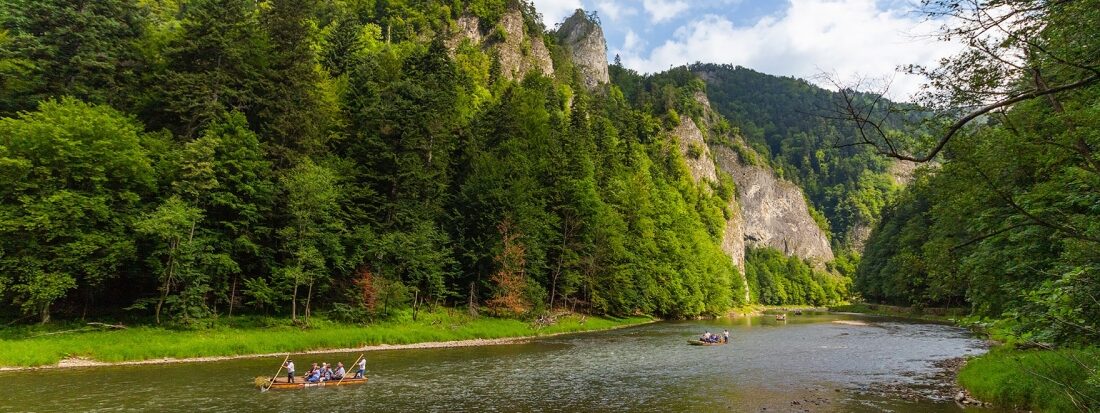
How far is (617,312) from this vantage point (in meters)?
80.0

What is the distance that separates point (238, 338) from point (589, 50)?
168 m

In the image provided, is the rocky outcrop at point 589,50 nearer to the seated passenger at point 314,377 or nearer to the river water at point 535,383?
the river water at point 535,383

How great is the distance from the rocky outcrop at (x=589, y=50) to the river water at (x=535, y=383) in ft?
495

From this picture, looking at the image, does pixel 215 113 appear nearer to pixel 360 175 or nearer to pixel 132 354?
pixel 360 175

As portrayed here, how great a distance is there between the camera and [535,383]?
29422 millimetres

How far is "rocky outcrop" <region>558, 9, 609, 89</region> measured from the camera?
18612 centimetres

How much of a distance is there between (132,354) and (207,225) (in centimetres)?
1256

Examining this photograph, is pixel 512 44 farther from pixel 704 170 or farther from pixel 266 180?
pixel 266 180

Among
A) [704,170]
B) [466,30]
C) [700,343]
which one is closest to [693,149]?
[704,170]

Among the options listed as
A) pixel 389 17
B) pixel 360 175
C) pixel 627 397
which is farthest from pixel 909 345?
pixel 389 17

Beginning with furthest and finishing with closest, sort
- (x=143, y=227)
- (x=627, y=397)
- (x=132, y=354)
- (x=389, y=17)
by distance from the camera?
(x=389, y=17) → (x=143, y=227) → (x=132, y=354) → (x=627, y=397)

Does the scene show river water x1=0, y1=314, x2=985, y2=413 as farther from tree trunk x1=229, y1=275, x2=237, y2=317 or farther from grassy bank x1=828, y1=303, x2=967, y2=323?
grassy bank x1=828, y1=303, x2=967, y2=323

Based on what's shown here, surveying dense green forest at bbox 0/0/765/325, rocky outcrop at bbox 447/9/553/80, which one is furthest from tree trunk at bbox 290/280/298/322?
rocky outcrop at bbox 447/9/553/80

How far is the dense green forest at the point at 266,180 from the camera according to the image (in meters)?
36.6
